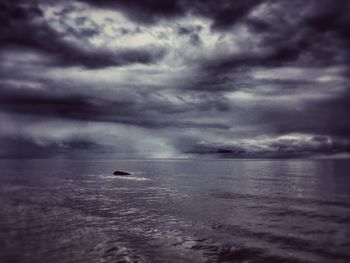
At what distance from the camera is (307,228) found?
27203mm

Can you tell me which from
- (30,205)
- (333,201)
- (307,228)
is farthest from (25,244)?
(333,201)

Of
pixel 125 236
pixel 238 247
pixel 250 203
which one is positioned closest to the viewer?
pixel 238 247

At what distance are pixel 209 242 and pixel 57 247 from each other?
10.9 m

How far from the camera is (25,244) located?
21516 mm

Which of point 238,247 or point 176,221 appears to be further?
point 176,221

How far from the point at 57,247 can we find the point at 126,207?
17302mm

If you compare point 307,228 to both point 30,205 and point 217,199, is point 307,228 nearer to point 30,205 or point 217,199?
point 217,199

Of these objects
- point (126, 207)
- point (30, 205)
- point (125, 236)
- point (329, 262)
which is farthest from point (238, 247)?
point (30, 205)

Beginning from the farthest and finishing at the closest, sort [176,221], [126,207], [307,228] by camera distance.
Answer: [126,207] → [176,221] → [307,228]

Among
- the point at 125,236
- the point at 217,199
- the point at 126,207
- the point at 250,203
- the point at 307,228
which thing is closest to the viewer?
the point at 125,236

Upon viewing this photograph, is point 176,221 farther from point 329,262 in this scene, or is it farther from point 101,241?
point 329,262

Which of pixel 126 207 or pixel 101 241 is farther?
pixel 126 207

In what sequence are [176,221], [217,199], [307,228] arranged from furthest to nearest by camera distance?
1. [217,199]
2. [176,221]
3. [307,228]

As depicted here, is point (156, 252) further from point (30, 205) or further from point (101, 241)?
point (30, 205)
